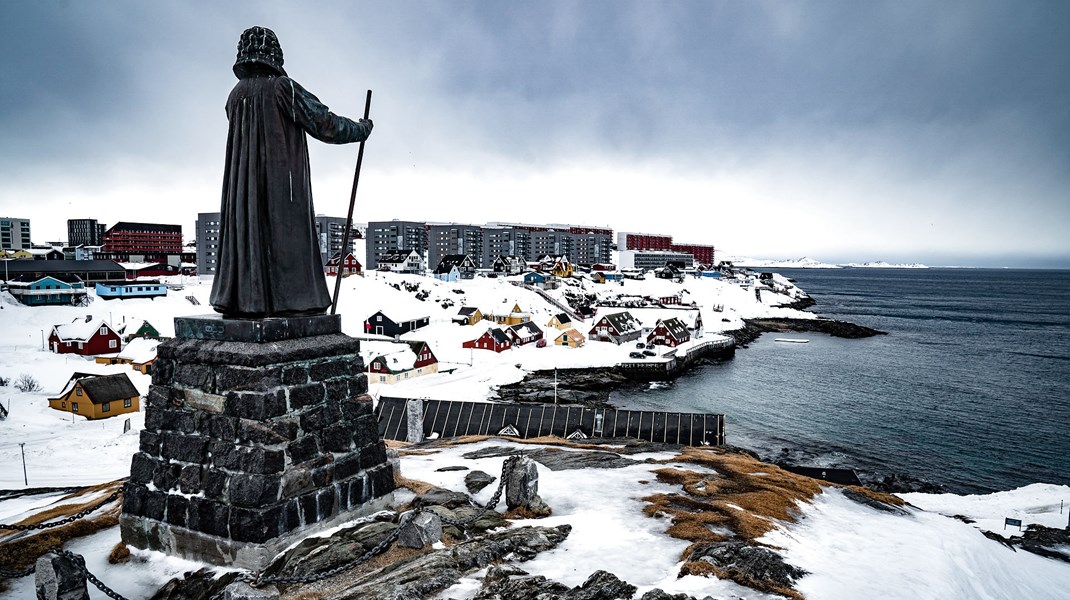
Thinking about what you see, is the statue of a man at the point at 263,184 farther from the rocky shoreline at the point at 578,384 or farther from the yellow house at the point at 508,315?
the yellow house at the point at 508,315

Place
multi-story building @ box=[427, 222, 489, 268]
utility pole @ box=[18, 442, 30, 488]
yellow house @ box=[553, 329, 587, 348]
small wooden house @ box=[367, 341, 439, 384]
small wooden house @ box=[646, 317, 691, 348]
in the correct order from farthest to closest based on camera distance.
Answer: multi-story building @ box=[427, 222, 489, 268], small wooden house @ box=[646, 317, 691, 348], yellow house @ box=[553, 329, 587, 348], small wooden house @ box=[367, 341, 439, 384], utility pole @ box=[18, 442, 30, 488]

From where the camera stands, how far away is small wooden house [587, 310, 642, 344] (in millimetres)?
78312

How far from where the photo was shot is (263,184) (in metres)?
7.50

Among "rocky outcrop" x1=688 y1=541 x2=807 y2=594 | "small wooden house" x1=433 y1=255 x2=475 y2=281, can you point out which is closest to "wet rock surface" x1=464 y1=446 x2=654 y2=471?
"rocky outcrop" x1=688 y1=541 x2=807 y2=594

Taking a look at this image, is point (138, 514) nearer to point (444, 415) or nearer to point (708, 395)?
point (444, 415)

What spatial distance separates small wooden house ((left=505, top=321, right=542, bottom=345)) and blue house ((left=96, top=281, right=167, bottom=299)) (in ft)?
165

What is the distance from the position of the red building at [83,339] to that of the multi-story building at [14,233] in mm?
119769

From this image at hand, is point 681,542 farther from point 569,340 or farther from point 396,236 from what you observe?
point 396,236

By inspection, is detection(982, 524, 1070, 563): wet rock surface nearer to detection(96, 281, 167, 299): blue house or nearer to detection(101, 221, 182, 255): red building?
detection(96, 281, 167, 299): blue house

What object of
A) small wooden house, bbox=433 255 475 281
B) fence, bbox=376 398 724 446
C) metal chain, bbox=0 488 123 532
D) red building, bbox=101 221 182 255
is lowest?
fence, bbox=376 398 724 446

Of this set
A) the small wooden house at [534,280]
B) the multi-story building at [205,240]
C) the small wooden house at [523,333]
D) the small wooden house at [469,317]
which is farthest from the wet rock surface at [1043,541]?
the multi-story building at [205,240]

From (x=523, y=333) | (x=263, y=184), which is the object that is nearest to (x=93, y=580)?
(x=263, y=184)

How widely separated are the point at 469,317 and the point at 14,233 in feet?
455

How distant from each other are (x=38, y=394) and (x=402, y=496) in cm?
4644
